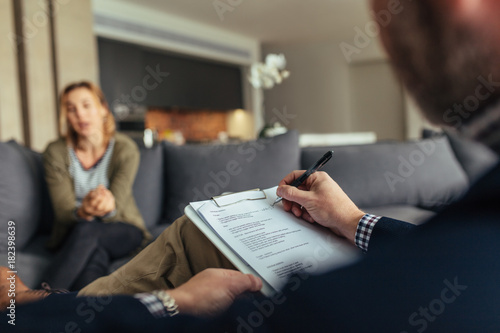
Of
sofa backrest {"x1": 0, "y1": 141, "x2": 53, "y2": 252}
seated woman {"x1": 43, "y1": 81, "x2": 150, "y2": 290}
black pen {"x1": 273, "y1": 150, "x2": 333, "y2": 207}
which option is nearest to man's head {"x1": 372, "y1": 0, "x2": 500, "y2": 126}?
black pen {"x1": 273, "y1": 150, "x2": 333, "y2": 207}

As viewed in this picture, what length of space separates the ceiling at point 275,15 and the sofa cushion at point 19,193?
4.23 m

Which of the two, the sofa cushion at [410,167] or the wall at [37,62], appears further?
the wall at [37,62]

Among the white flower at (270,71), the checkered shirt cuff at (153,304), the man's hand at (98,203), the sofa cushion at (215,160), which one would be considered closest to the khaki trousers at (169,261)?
the checkered shirt cuff at (153,304)

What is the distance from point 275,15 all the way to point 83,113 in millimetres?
4953

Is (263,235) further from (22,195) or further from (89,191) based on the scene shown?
(22,195)

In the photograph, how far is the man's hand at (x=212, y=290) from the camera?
17.8 inches

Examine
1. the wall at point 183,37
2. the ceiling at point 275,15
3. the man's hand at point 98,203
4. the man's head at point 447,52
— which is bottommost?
the man's hand at point 98,203

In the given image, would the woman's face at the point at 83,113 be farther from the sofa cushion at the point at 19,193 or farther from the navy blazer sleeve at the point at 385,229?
the navy blazer sleeve at the point at 385,229

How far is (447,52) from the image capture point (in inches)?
12.8

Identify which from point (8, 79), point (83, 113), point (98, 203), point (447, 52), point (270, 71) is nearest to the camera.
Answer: point (447, 52)

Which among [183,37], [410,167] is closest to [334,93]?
[183,37]

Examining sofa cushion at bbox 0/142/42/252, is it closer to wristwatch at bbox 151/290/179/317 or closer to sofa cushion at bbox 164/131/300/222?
sofa cushion at bbox 164/131/300/222

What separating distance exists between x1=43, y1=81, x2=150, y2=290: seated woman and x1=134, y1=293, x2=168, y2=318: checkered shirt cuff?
877 millimetres

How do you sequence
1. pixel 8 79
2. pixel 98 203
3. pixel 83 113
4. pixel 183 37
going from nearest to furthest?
pixel 98 203
pixel 83 113
pixel 8 79
pixel 183 37
